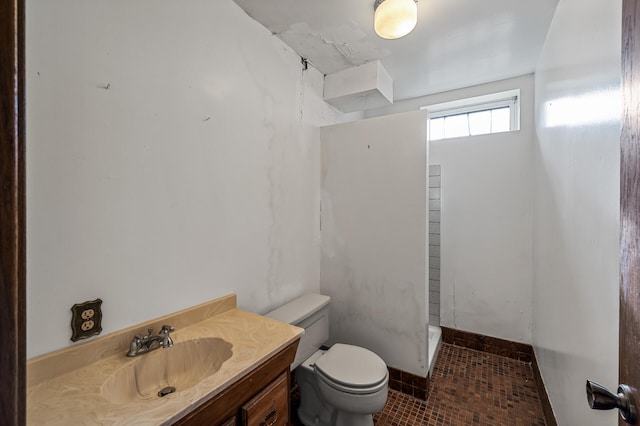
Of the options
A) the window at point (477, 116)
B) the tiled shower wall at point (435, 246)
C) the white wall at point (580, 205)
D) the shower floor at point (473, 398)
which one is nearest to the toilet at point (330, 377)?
the shower floor at point (473, 398)

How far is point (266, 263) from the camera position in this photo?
66.2 inches

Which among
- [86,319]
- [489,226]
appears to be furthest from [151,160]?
[489,226]

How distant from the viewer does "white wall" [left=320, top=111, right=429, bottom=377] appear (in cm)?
182

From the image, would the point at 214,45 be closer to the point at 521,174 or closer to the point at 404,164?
the point at 404,164

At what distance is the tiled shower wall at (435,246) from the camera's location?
99.0 inches

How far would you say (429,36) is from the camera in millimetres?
1762

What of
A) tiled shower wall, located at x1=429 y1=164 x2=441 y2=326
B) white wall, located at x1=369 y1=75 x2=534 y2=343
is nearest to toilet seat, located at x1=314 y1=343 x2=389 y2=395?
tiled shower wall, located at x1=429 y1=164 x2=441 y2=326

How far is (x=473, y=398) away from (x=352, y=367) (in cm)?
97

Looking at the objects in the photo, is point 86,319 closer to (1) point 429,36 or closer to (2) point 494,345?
(1) point 429,36

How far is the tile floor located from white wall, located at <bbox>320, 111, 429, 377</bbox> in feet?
0.71

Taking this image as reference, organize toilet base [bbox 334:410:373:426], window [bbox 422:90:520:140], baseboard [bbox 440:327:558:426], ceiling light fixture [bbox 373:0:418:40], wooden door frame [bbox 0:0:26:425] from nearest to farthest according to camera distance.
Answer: wooden door frame [bbox 0:0:26:425] → ceiling light fixture [bbox 373:0:418:40] → toilet base [bbox 334:410:373:426] → baseboard [bbox 440:327:558:426] → window [bbox 422:90:520:140]

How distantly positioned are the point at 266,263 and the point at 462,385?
1.67 m

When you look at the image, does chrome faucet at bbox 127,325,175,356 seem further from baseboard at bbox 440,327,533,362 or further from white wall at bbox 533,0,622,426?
baseboard at bbox 440,327,533,362

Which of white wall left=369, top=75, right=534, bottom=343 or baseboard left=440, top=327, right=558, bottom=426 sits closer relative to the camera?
baseboard left=440, top=327, right=558, bottom=426
